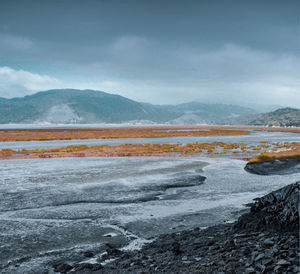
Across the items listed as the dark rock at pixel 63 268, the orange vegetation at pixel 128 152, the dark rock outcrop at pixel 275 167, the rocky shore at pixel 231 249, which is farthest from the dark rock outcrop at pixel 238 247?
the orange vegetation at pixel 128 152

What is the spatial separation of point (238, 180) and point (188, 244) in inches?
767

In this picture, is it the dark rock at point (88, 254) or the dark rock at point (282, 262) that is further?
the dark rock at point (88, 254)

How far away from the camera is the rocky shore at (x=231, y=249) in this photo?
978 centimetres

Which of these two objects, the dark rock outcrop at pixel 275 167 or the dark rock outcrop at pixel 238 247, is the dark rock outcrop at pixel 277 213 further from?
the dark rock outcrop at pixel 275 167

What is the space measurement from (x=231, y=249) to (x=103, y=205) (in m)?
12.8

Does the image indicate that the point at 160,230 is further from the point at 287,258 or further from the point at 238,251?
the point at 287,258

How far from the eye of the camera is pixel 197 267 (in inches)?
401

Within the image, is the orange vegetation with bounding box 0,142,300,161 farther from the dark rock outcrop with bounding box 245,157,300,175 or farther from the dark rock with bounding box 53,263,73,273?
the dark rock with bounding box 53,263,73,273

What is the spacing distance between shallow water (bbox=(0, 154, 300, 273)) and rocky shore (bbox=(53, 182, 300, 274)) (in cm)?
165

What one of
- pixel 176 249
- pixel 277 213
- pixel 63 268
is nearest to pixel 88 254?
pixel 63 268

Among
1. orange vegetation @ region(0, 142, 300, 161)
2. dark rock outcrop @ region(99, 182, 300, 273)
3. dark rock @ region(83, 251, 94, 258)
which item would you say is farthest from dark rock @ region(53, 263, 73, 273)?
orange vegetation @ region(0, 142, 300, 161)

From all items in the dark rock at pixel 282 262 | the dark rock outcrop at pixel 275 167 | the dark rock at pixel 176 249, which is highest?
the dark rock at pixel 282 262

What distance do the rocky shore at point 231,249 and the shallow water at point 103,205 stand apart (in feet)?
5.42

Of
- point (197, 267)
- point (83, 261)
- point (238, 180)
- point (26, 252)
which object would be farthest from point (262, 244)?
point (238, 180)
